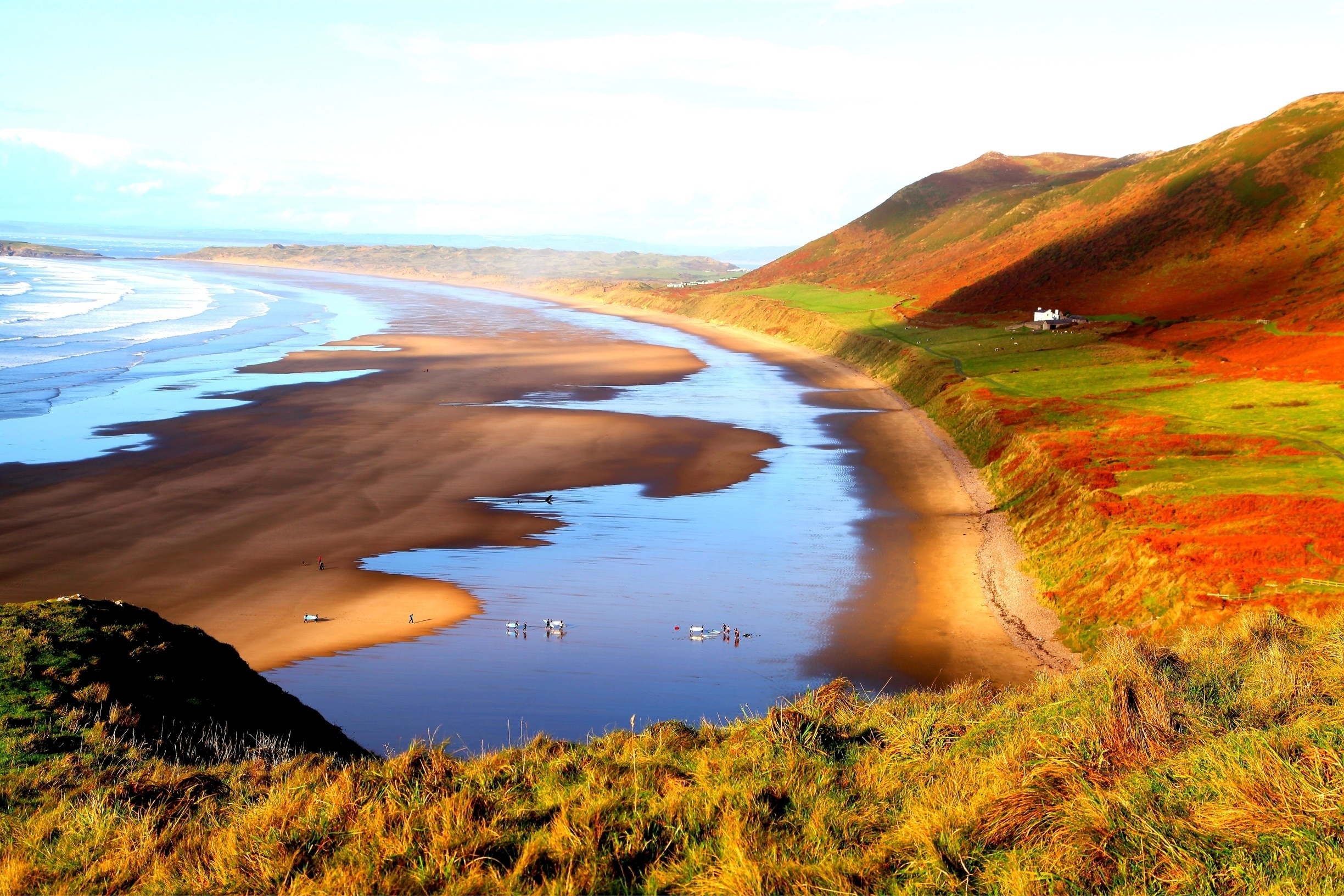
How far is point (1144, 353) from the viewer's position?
57.7 metres

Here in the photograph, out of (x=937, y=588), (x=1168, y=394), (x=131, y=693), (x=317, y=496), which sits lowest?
(x=317, y=496)

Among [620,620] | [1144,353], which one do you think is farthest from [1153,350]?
[620,620]

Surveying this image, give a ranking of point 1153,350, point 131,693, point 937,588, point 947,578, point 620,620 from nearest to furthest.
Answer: point 131,693, point 620,620, point 937,588, point 947,578, point 1153,350

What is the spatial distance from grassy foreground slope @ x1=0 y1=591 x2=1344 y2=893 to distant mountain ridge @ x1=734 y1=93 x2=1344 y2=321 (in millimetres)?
59110

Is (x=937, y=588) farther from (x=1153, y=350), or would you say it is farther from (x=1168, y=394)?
(x=1153, y=350)

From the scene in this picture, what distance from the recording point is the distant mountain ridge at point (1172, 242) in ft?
228

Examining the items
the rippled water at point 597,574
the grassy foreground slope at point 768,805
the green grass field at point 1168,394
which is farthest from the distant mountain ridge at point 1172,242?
the grassy foreground slope at point 768,805

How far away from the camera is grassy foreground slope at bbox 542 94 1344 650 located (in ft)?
81.4

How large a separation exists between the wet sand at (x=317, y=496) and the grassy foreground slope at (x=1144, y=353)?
14.7 metres

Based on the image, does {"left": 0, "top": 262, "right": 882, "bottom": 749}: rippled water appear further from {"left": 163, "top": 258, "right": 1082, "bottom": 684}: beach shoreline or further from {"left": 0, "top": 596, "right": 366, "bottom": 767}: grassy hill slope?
{"left": 0, "top": 596, "right": 366, "bottom": 767}: grassy hill slope

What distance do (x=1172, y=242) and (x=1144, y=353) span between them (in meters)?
32.8

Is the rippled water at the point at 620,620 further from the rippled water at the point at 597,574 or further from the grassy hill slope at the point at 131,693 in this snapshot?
the grassy hill slope at the point at 131,693

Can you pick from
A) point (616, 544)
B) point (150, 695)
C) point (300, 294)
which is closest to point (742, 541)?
point (616, 544)

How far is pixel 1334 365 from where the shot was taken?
1795 inches
